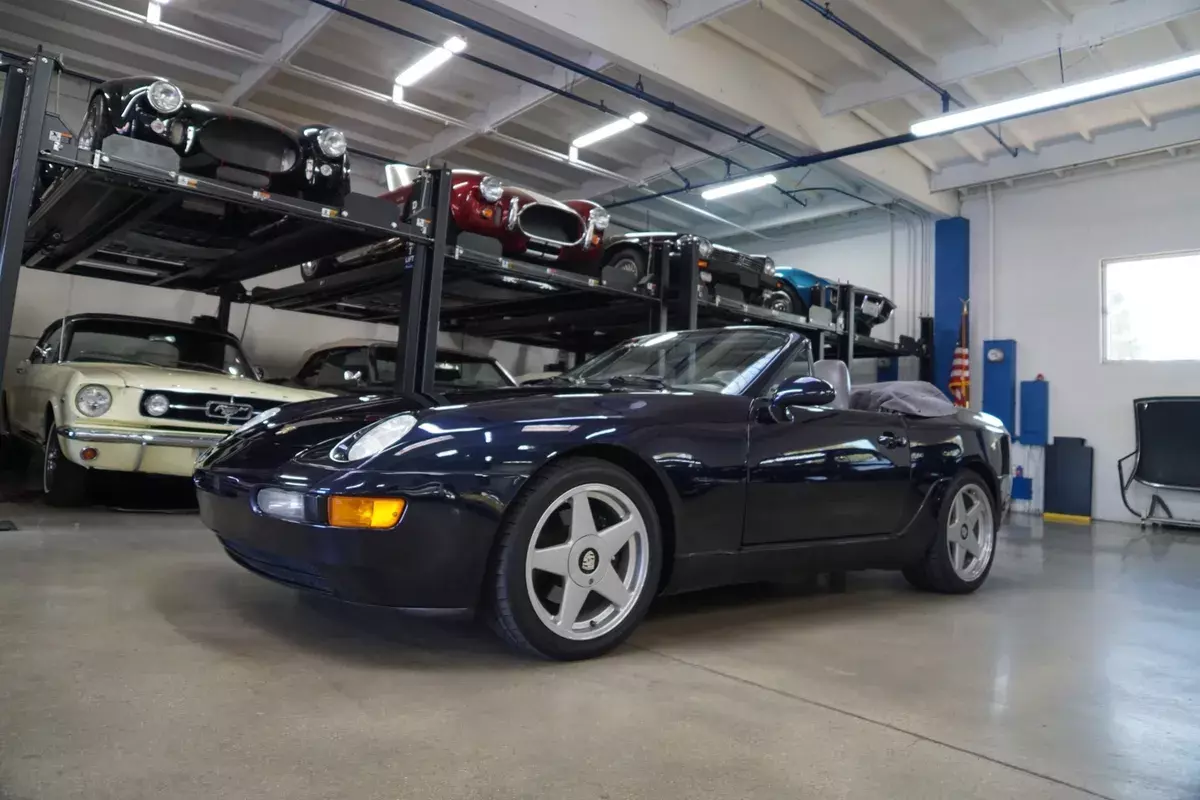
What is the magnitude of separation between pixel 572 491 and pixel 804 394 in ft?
3.31

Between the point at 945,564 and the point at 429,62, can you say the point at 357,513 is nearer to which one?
the point at 945,564

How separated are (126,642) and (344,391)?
151 inches

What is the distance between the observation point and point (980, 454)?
379 centimetres

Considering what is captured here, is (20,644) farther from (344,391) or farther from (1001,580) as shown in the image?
(1001,580)

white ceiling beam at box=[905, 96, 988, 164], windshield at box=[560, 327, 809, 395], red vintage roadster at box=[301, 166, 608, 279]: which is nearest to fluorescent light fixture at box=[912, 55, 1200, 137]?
white ceiling beam at box=[905, 96, 988, 164]

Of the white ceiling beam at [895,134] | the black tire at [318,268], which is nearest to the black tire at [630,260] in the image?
the black tire at [318,268]

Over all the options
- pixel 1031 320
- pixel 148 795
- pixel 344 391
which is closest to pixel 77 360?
pixel 344 391

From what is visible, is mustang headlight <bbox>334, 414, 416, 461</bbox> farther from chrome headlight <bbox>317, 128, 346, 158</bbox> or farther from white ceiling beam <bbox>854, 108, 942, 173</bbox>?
white ceiling beam <bbox>854, 108, 942, 173</bbox>

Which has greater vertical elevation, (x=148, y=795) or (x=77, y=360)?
(x=77, y=360)

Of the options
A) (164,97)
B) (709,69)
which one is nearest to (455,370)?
(164,97)

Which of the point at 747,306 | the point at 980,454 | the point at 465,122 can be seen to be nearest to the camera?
the point at 980,454

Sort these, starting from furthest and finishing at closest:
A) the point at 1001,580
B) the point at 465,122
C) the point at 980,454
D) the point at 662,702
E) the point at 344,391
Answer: the point at 465,122, the point at 344,391, the point at 1001,580, the point at 980,454, the point at 662,702

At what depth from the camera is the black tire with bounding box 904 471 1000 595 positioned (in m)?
3.54

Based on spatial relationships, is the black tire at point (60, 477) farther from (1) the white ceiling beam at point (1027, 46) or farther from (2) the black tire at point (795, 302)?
(1) the white ceiling beam at point (1027, 46)
